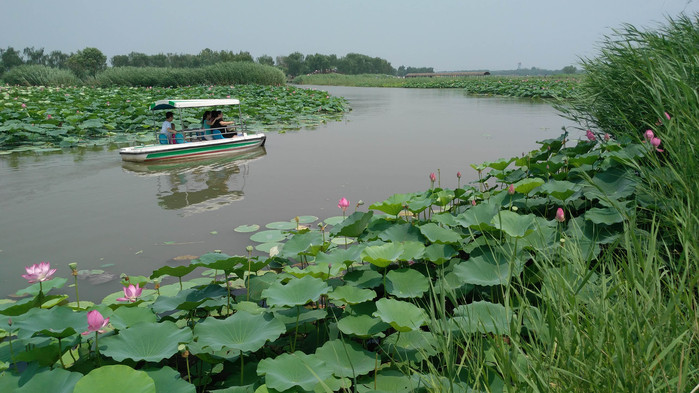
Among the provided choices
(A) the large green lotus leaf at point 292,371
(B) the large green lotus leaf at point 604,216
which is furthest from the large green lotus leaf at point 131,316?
(B) the large green lotus leaf at point 604,216

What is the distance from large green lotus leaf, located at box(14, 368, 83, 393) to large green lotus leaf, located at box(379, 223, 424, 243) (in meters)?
1.58

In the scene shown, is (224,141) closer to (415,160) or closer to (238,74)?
(415,160)

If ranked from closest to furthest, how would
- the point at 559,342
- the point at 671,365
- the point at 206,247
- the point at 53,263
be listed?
the point at 671,365, the point at 559,342, the point at 53,263, the point at 206,247

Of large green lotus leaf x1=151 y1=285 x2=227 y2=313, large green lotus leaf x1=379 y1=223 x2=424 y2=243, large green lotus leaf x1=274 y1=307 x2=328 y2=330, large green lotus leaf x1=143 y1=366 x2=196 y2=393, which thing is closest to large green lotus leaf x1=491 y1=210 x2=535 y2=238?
large green lotus leaf x1=379 y1=223 x2=424 y2=243

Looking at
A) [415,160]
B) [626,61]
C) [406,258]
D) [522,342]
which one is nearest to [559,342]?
[522,342]

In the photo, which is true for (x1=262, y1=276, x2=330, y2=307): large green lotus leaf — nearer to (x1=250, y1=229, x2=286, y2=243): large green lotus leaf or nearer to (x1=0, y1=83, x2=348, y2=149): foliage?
(x1=250, y1=229, x2=286, y2=243): large green lotus leaf

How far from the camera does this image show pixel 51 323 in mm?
1482

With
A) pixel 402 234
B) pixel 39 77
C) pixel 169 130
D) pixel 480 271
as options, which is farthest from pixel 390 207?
pixel 39 77

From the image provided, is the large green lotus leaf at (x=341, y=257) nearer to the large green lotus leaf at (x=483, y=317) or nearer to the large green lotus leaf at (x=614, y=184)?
the large green lotus leaf at (x=483, y=317)

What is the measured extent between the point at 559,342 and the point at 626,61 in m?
3.80

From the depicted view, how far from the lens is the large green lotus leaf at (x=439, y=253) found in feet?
6.98

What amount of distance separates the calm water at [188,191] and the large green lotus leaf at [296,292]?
5.54 feet

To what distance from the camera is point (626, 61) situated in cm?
406

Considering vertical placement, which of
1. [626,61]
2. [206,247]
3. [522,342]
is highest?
[626,61]
